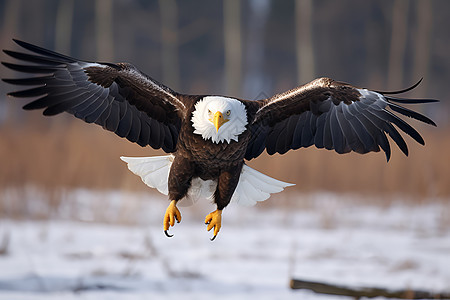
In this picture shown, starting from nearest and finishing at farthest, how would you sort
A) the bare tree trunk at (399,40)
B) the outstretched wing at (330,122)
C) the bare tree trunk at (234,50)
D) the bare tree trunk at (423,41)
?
the outstretched wing at (330,122)
the bare tree trunk at (423,41)
the bare tree trunk at (399,40)
the bare tree trunk at (234,50)

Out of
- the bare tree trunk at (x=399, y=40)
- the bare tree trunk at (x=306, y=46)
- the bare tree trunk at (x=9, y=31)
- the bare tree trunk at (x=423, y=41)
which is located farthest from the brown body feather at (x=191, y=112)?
the bare tree trunk at (x=399, y=40)

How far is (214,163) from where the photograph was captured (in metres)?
2.73

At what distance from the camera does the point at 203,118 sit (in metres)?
2.57

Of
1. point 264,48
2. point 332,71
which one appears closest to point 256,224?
point 332,71

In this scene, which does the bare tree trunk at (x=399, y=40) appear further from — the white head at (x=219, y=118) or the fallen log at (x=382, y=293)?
the white head at (x=219, y=118)

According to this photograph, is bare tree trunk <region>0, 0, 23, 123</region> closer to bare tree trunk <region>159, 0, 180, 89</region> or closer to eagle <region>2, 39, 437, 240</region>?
bare tree trunk <region>159, 0, 180, 89</region>

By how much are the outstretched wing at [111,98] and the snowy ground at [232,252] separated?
1.90m

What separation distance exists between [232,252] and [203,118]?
12.9ft

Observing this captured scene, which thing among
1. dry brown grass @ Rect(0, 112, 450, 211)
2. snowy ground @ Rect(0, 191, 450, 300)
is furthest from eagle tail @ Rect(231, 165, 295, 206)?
dry brown grass @ Rect(0, 112, 450, 211)

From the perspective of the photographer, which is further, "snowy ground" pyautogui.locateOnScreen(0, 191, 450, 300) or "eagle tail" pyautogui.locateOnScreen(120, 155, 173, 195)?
"snowy ground" pyautogui.locateOnScreen(0, 191, 450, 300)

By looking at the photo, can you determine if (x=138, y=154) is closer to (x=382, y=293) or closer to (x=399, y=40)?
(x=382, y=293)

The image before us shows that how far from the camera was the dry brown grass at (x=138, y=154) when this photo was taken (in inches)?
294

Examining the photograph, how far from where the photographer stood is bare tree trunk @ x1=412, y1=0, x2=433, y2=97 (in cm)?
1285

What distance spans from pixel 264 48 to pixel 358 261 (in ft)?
49.4
